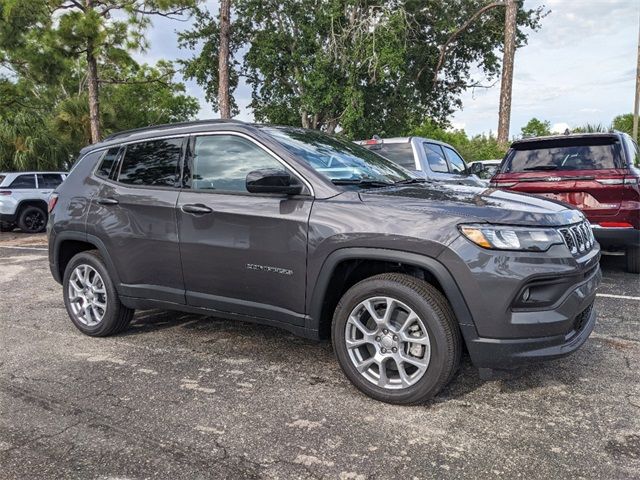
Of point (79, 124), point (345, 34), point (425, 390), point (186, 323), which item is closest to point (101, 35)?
point (79, 124)

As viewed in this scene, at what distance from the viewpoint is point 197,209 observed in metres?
3.82

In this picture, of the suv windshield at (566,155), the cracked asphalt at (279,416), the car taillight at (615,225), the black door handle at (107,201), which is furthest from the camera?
the suv windshield at (566,155)

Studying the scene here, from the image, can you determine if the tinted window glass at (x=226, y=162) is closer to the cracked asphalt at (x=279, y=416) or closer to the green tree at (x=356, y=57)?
the cracked asphalt at (x=279, y=416)

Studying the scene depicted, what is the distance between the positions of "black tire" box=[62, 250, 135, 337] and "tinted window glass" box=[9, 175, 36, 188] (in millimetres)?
11643

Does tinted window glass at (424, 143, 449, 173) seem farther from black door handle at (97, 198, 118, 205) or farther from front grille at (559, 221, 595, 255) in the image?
black door handle at (97, 198, 118, 205)

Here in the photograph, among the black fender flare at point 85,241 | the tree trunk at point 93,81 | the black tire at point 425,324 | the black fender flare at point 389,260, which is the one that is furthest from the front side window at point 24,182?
the black tire at point 425,324

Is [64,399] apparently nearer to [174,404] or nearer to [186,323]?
[174,404]

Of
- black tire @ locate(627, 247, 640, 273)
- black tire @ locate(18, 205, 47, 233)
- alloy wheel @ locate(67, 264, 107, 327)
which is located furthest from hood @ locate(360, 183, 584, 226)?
black tire @ locate(18, 205, 47, 233)

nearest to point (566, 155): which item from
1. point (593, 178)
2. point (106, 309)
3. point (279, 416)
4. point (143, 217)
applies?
point (593, 178)

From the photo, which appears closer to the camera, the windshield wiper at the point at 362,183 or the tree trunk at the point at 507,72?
the windshield wiper at the point at 362,183

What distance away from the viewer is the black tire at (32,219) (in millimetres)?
14586

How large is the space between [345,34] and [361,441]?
A: 68.0ft

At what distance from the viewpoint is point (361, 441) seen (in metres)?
2.78

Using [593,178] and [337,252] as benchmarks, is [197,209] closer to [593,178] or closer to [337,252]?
[337,252]
